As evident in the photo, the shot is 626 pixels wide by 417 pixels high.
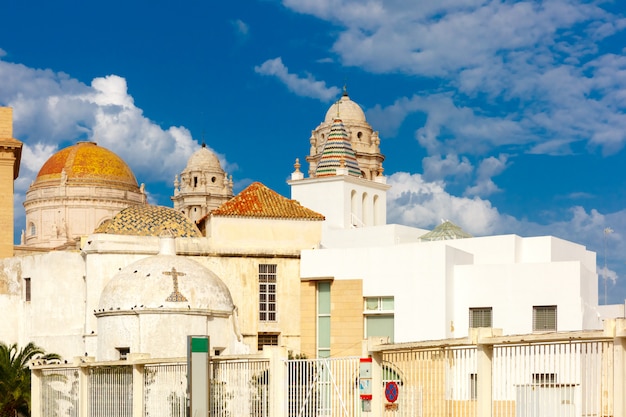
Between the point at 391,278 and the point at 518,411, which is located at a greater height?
the point at 391,278

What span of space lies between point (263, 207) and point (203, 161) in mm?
46928

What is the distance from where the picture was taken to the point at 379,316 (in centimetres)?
3291

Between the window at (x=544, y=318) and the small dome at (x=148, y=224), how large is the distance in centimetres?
1154

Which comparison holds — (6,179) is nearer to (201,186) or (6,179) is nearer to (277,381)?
(277,381)

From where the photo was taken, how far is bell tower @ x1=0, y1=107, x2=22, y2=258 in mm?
42375

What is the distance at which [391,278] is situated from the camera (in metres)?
A: 32.5

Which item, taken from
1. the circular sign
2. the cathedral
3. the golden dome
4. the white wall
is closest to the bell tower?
the cathedral

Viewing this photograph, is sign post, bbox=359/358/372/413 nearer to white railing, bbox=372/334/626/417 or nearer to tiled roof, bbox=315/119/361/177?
white railing, bbox=372/334/626/417

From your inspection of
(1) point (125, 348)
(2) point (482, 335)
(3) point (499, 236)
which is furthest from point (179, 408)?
(3) point (499, 236)

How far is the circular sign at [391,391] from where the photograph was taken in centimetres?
1416

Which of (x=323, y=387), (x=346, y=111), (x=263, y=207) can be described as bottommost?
(x=323, y=387)

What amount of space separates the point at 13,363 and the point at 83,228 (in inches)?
1453

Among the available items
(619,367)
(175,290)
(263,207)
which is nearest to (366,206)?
(263,207)

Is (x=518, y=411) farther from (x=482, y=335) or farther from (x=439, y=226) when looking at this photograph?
(x=439, y=226)
